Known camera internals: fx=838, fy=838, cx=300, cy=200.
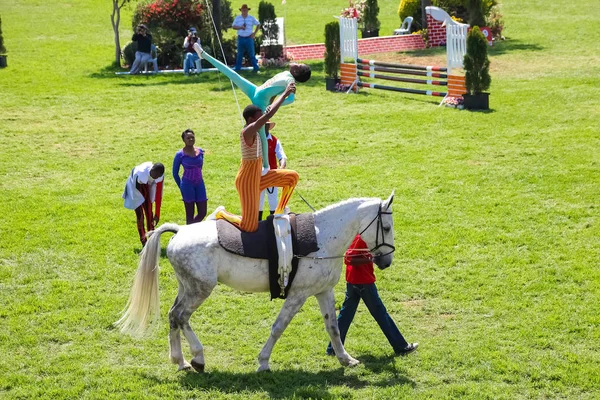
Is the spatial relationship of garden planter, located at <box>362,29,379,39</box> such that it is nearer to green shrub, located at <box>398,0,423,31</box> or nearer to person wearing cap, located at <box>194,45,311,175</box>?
green shrub, located at <box>398,0,423,31</box>

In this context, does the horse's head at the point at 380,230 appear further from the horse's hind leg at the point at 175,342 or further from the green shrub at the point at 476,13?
the green shrub at the point at 476,13

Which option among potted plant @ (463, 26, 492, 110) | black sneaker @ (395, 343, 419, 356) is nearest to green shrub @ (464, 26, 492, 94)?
potted plant @ (463, 26, 492, 110)

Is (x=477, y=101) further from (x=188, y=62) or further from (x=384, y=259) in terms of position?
(x=384, y=259)

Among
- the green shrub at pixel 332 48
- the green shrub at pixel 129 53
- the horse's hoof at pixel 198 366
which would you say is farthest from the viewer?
the green shrub at pixel 129 53

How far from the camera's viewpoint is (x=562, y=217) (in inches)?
528

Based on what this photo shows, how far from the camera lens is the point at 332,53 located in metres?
23.2

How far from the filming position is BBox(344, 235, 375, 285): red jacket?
8.98 metres

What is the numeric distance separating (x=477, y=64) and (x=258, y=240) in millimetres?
12552

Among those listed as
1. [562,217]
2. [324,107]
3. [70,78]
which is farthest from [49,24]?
[562,217]

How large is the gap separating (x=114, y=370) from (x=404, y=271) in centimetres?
452

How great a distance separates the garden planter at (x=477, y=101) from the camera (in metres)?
20.1

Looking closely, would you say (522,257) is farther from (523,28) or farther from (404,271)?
(523,28)

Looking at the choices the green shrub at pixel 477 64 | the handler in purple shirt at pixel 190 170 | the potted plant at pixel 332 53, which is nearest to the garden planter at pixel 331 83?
the potted plant at pixel 332 53

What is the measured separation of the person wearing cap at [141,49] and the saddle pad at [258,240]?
1820 centimetres
